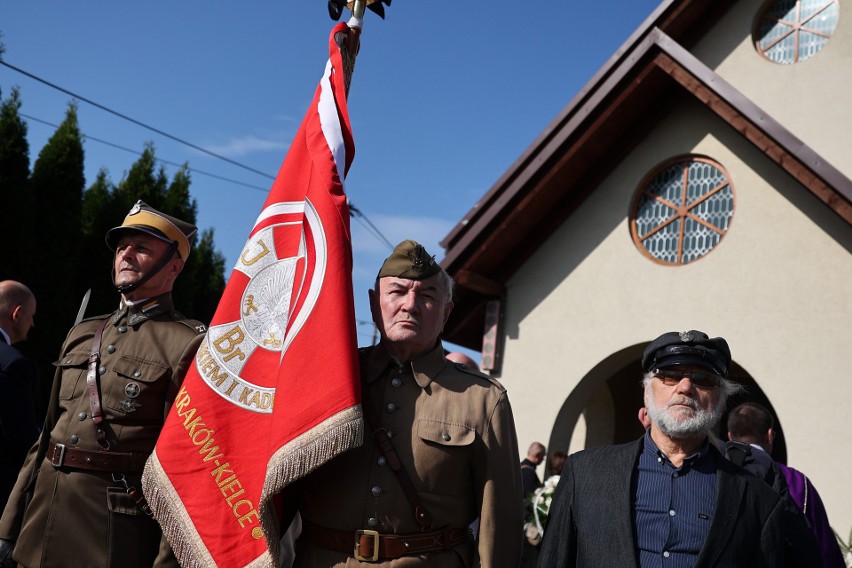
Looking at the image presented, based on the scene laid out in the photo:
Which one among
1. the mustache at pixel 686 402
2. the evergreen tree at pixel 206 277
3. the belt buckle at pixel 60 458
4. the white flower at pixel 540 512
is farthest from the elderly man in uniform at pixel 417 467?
the evergreen tree at pixel 206 277

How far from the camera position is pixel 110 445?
398cm

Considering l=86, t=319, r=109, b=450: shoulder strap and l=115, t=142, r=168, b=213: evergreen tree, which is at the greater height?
l=115, t=142, r=168, b=213: evergreen tree

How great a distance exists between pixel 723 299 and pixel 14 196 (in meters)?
10.1

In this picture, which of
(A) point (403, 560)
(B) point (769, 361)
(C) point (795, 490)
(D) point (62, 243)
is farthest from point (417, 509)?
(D) point (62, 243)

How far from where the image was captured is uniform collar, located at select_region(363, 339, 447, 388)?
3555 mm

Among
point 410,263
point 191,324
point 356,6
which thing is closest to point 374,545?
point 410,263

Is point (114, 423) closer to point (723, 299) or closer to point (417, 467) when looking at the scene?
point (417, 467)

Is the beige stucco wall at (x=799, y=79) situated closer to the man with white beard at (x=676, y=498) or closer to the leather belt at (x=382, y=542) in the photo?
the man with white beard at (x=676, y=498)

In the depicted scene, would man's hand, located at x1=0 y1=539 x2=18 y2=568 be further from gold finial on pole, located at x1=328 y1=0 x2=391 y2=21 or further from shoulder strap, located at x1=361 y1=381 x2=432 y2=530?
gold finial on pole, located at x1=328 y1=0 x2=391 y2=21

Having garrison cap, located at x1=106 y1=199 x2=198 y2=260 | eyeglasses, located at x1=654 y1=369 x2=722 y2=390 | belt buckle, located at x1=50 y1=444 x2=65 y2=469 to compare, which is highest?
garrison cap, located at x1=106 y1=199 x2=198 y2=260

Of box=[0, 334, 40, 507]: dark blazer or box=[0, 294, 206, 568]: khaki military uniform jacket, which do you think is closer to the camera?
box=[0, 294, 206, 568]: khaki military uniform jacket

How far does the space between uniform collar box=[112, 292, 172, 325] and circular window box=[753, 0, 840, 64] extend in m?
9.53

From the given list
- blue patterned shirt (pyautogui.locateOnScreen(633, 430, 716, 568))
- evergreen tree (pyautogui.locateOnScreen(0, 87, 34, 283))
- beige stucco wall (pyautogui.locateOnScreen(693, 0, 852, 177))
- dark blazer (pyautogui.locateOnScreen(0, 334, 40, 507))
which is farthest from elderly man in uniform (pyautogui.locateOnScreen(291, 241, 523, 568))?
evergreen tree (pyautogui.locateOnScreen(0, 87, 34, 283))

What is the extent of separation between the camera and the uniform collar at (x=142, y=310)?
427 cm
